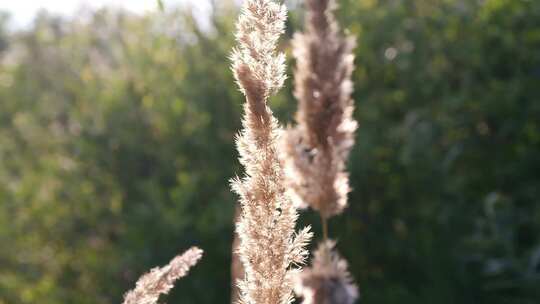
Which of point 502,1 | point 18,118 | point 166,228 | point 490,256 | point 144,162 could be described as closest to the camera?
point 490,256

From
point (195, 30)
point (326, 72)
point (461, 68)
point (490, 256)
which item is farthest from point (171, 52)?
point (326, 72)

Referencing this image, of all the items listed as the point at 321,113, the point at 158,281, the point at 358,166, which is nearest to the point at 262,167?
the point at 321,113

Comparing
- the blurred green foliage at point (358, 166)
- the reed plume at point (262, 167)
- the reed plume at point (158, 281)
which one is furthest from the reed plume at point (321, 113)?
the blurred green foliage at point (358, 166)

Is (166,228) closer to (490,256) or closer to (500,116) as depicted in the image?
(490,256)

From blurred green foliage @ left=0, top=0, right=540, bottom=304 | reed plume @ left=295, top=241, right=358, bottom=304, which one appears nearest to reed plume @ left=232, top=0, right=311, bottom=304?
reed plume @ left=295, top=241, right=358, bottom=304

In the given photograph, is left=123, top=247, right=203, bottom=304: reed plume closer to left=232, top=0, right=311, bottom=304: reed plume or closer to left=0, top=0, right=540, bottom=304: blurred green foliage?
left=232, top=0, right=311, bottom=304: reed plume

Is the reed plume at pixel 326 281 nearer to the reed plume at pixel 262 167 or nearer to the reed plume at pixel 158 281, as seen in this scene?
the reed plume at pixel 262 167

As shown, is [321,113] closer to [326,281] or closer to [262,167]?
[262,167]
